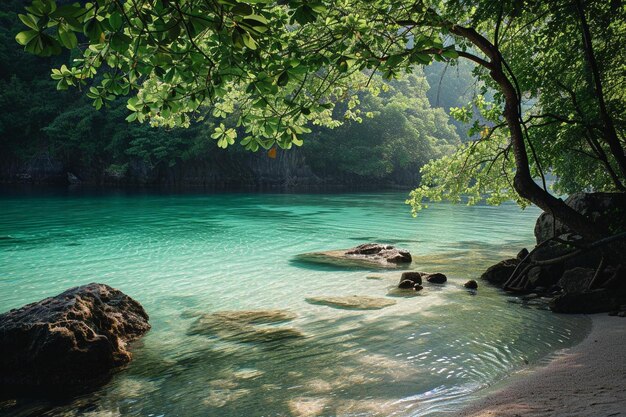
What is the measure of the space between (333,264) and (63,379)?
29.1 feet

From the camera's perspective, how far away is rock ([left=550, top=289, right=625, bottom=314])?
7.88 m

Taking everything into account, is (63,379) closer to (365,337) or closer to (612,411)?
(365,337)

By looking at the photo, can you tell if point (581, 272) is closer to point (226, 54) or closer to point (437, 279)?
point (437, 279)

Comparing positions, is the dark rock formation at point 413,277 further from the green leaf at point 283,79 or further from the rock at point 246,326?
the green leaf at point 283,79

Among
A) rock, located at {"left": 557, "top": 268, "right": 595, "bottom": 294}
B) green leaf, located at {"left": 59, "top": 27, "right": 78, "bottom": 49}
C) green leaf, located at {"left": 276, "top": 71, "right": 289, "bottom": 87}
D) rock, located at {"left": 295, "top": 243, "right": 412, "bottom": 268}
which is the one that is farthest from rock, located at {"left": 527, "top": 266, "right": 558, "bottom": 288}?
green leaf, located at {"left": 59, "top": 27, "right": 78, "bottom": 49}

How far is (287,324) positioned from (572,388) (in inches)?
188

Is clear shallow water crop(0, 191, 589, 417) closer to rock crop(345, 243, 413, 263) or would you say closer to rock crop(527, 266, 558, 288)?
rock crop(345, 243, 413, 263)

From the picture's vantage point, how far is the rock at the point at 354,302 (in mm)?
9008

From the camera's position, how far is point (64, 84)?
364cm

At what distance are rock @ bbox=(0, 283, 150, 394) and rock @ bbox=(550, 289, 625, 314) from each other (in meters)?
7.21

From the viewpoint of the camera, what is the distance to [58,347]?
5.82 meters

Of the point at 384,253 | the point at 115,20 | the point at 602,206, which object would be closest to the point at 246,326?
the point at 115,20

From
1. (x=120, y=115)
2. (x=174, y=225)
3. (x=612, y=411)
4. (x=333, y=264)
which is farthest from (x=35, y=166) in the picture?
(x=612, y=411)

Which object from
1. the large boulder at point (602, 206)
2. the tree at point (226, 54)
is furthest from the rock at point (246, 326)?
the large boulder at point (602, 206)
